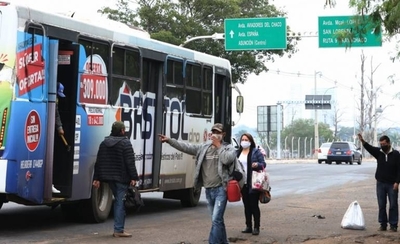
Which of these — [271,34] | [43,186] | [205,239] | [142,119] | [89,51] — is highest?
[271,34]

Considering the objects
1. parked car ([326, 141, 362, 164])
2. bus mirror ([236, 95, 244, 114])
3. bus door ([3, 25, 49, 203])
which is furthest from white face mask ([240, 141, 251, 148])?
parked car ([326, 141, 362, 164])

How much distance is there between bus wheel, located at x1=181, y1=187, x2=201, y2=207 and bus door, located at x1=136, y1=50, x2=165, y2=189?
2.23 metres

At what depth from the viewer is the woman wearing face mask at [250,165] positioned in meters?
12.5

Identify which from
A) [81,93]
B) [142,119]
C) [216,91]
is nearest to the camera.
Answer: [81,93]

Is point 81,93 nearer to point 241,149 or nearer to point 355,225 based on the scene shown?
point 241,149

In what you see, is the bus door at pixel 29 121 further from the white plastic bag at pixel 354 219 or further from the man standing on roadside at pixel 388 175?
the white plastic bag at pixel 354 219

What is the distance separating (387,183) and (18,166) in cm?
627

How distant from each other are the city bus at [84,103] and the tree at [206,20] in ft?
72.6

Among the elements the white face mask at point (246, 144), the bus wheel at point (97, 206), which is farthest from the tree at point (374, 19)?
the bus wheel at point (97, 206)

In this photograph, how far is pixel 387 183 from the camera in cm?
1331

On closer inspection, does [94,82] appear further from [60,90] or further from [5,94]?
[5,94]

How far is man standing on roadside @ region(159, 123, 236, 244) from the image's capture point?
10.5 metres

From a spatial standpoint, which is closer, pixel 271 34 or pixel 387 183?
pixel 387 183

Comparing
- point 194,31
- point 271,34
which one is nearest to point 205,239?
point 271,34
